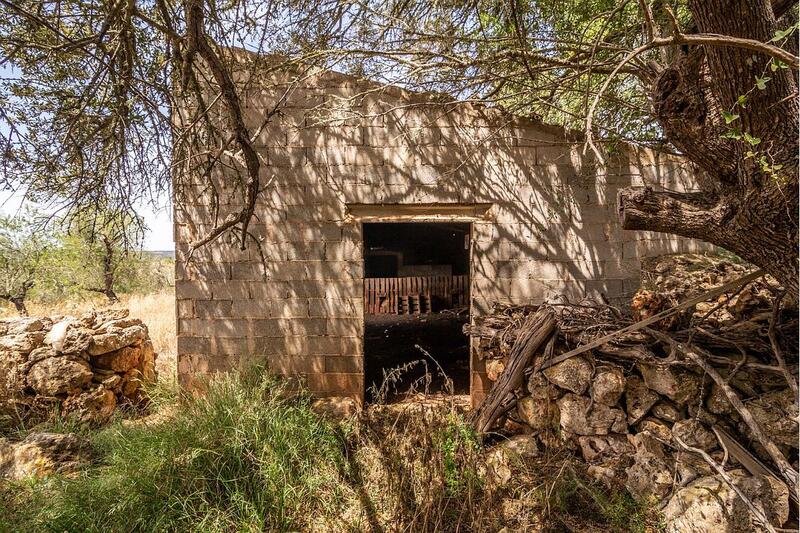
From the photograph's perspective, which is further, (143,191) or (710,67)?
(143,191)

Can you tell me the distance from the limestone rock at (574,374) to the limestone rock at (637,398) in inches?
13.0

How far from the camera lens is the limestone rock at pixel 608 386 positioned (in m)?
2.93

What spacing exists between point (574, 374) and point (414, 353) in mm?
3554

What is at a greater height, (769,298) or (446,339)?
(769,298)

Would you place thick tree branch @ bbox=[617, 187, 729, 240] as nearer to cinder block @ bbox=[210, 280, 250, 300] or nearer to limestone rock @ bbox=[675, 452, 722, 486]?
limestone rock @ bbox=[675, 452, 722, 486]

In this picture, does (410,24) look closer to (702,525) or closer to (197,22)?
(197,22)

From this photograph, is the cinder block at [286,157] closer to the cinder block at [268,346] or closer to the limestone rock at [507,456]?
the cinder block at [268,346]

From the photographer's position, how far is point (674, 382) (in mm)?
2777

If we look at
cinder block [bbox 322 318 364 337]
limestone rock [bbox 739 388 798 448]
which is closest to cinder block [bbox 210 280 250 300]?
cinder block [bbox 322 318 364 337]

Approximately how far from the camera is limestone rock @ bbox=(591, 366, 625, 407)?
2928 millimetres

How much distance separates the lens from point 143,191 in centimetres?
319

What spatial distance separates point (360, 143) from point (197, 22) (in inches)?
85.4

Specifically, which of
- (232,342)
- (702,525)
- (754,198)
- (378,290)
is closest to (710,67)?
(754,198)

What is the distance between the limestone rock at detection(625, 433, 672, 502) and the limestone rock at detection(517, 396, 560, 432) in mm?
631
